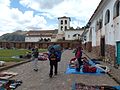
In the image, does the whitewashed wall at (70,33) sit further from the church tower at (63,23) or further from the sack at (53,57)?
the sack at (53,57)

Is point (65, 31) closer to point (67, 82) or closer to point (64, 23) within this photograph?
point (64, 23)

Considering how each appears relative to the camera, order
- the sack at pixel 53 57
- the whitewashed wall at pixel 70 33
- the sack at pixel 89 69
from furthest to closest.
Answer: the whitewashed wall at pixel 70 33 < the sack at pixel 89 69 < the sack at pixel 53 57

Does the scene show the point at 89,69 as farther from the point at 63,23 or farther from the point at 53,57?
the point at 63,23

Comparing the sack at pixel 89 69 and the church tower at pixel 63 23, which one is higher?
the church tower at pixel 63 23

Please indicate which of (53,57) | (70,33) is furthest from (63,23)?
(53,57)

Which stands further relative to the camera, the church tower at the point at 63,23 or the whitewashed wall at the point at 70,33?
the church tower at the point at 63,23

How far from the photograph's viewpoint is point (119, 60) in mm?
18094

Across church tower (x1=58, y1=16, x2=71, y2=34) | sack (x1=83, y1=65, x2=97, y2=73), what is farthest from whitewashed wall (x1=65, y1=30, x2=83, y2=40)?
sack (x1=83, y1=65, x2=97, y2=73)

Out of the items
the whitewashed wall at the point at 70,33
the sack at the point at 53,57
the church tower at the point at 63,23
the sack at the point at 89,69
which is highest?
the church tower at the point at 63,23

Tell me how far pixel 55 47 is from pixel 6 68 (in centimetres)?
→ 461

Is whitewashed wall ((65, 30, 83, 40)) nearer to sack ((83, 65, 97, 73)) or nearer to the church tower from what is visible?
the church tower

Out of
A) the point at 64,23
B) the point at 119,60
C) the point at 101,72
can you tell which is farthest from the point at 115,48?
the point at 64,23

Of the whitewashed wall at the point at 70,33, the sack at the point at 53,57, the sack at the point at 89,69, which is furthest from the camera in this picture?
the whitewashed wall at the point at 70,33

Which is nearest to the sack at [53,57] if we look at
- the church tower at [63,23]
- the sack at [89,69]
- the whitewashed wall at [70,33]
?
the sack at [89,69]
